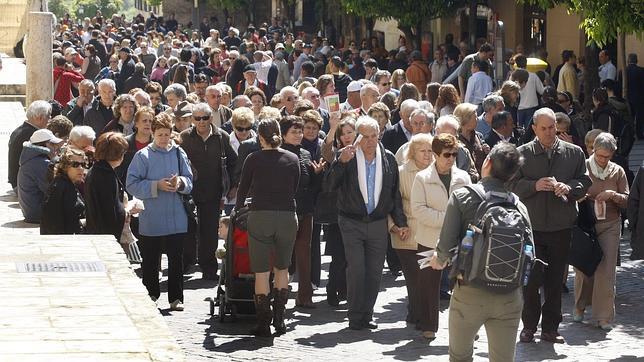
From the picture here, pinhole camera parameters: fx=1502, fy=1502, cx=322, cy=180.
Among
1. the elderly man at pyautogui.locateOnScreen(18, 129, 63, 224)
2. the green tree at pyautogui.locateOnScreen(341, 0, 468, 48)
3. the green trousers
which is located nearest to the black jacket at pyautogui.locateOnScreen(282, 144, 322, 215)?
the elderly man at pyautogui.locateOnScreen(18, 129, 63, 224)

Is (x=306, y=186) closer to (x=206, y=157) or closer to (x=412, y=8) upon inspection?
(x=206, y=157)

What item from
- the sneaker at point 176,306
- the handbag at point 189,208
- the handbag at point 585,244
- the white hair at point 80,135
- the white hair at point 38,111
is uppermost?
the white hair at point 38,111

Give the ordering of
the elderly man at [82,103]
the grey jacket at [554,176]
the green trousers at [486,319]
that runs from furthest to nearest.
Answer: the elderly man at [82,103], the grey jacket at [554,176], the green trousers at [486,319]

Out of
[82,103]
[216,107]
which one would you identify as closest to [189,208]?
[216,107]

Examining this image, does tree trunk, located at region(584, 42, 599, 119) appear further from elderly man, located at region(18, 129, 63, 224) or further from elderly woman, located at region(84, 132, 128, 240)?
elderly woman, located at region(84, 132, 128, 240)

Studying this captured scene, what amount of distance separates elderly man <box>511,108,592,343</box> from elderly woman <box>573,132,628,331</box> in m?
0.59

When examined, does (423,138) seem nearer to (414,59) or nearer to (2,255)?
(2,255)

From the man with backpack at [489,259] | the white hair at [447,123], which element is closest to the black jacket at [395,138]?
the white hair at [447,123]

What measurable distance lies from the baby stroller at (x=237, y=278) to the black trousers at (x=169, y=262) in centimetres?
50

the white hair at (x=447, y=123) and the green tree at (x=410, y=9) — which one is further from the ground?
the green tree at (x=410, y=9)

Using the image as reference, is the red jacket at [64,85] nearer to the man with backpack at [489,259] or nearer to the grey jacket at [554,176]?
the grey jacket at [554,176]

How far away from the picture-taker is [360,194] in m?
11.6

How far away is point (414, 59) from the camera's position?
24.1m

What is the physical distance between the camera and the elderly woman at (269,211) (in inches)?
439
